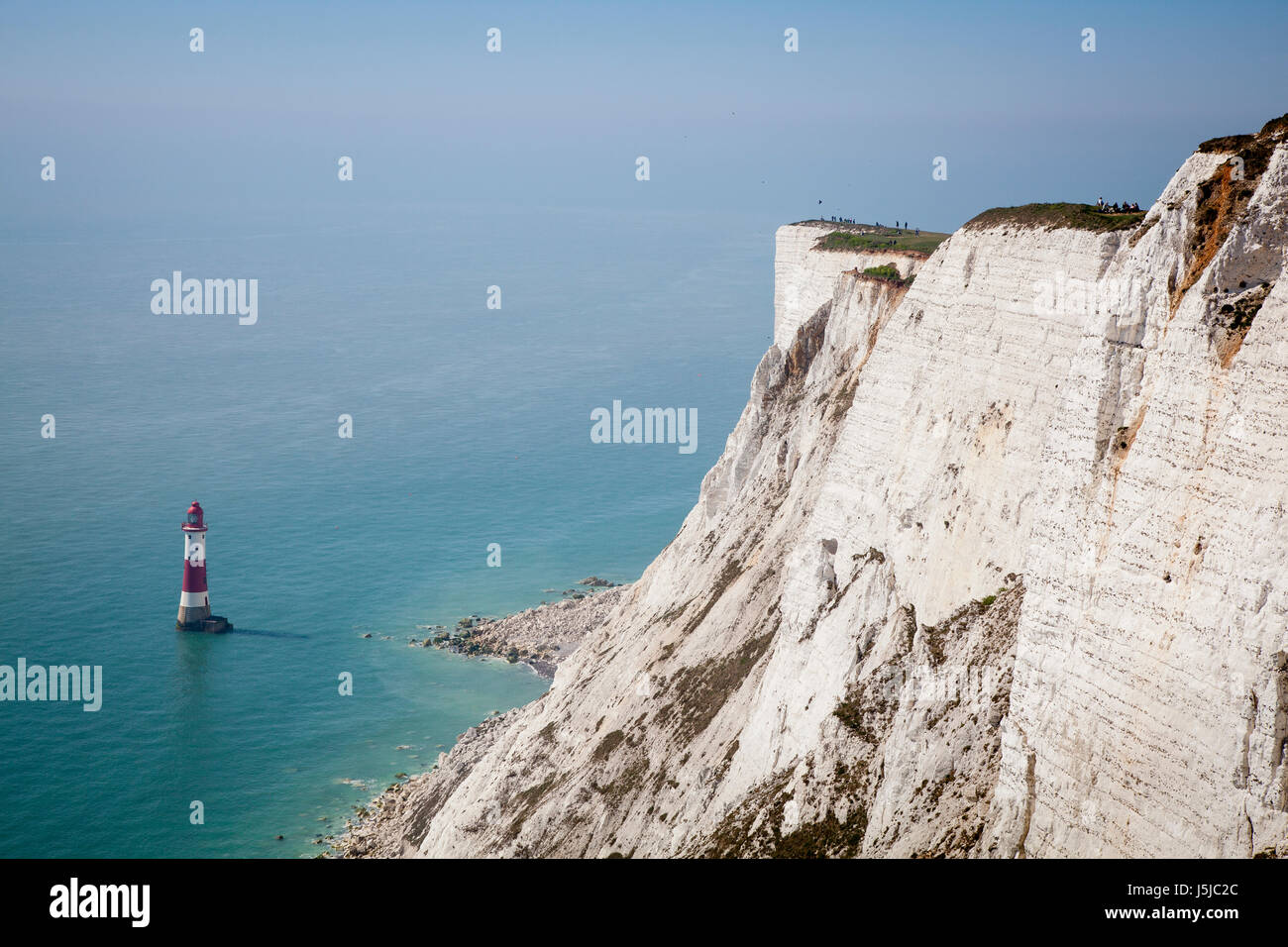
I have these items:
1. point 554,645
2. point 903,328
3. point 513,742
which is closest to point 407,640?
point 554,645

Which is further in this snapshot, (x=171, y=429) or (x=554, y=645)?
(x=171, y=429)

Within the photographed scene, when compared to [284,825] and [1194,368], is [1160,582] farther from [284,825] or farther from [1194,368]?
[284,825]

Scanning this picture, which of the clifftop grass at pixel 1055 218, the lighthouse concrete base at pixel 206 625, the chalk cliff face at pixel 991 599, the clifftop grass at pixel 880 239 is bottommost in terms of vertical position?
the lighthouse concrete base at pixel 206 625

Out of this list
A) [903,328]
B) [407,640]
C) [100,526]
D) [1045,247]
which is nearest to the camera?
[1045,247]

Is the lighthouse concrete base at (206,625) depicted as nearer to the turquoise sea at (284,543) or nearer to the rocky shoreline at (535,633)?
the turquoise sea at (284,543)

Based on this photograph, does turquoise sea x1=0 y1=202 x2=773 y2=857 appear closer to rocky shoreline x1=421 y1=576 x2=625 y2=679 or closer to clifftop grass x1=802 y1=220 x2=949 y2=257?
rocky shoreline x1=421 y1=576 x2=625 y2=679

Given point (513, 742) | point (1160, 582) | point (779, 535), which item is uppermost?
point (1160, 582)

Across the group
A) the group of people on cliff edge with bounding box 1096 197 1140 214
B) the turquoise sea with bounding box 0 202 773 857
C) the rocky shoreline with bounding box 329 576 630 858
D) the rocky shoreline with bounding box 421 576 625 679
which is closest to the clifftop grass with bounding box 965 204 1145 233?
the group of people on cliff edge with bounding box 1096 197 1140 214

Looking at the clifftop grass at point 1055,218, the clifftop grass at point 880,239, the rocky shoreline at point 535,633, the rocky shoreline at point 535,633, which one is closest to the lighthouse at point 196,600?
the rocky shoreline at point 535,633
